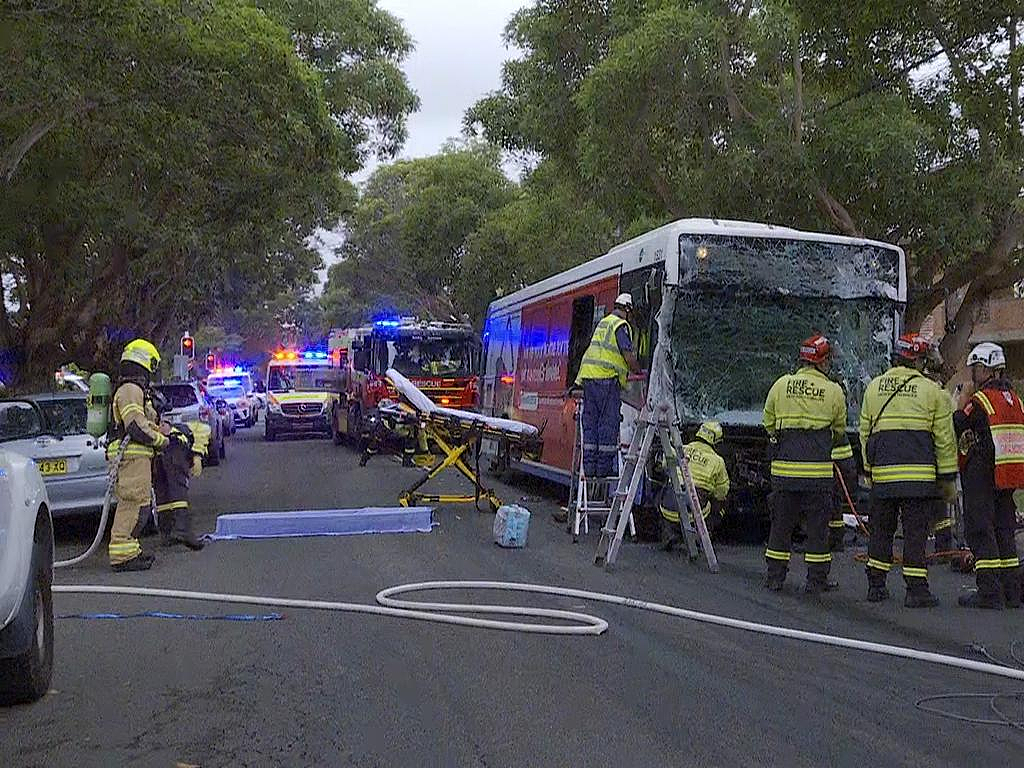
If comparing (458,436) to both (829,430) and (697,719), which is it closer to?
(829,430)

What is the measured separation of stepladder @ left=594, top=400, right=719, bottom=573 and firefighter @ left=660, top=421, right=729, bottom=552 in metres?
0.23

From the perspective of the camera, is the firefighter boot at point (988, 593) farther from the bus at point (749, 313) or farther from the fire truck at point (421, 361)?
the fire truck at point (421, 361)

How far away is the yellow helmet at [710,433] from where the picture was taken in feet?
34.4

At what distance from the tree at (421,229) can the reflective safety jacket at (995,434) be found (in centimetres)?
3195

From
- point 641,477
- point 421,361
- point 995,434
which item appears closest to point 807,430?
point 995,434

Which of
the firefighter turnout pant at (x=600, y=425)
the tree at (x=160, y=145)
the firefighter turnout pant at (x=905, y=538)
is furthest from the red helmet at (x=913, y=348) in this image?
the tree at (x=160, y=145)

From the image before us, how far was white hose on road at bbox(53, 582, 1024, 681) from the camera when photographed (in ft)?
21.2

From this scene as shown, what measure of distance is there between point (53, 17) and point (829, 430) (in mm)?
9041

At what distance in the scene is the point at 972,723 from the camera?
526cm

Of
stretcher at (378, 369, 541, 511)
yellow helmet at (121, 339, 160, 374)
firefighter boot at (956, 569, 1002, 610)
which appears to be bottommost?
firefighter boot at (956, 569, 1002, 610)

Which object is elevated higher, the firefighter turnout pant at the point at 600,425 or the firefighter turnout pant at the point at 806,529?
the firefighter turnout pant at the point at 600,425

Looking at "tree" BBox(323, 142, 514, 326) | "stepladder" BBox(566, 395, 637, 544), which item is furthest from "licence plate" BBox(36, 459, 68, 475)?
"tree" BBox(323, 142, 514, 326)

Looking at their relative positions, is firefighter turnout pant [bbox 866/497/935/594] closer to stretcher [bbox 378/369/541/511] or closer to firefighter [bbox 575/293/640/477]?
firefighter [bbox 575/293/640/477]

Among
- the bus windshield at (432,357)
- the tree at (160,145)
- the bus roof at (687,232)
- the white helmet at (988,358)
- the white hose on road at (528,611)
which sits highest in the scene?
the tree at (160,145)
